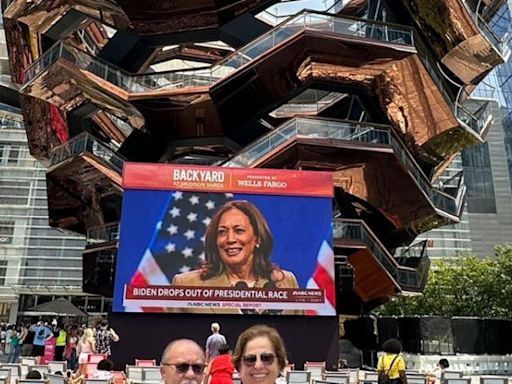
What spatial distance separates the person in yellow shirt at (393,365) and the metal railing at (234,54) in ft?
45.8

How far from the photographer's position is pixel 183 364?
258 cm

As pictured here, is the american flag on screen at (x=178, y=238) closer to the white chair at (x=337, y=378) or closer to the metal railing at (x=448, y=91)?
the white chair at (x=337, y=378)

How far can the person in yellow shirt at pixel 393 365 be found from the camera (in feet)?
22.0

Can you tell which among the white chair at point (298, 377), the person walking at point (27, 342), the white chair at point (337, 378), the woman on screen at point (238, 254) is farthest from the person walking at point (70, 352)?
the white chair at point (298, 377)

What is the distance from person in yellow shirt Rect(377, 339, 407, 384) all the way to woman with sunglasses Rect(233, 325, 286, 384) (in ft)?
14.5

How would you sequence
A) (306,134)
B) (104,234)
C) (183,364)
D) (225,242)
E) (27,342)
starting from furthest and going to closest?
(104,234)
(27,342)
(306,134)
(225,242)
(183,364)

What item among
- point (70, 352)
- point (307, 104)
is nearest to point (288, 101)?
point (307, 104)

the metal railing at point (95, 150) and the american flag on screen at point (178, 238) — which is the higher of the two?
the metal railing at point (95, 150)

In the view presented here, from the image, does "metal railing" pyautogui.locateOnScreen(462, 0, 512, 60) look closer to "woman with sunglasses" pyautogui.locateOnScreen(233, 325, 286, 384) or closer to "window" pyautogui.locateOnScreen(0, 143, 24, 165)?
"woman with sunglasses" pyautogui.locateOnScreen(233, 325, 286, 384)

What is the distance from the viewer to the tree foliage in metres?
35.8

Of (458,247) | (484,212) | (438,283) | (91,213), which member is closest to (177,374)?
(91,213)

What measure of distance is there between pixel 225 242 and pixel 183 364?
42.5 feet

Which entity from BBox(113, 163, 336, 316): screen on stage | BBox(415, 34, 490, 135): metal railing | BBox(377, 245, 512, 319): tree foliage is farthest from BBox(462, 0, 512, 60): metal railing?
BBox(377, 245, 512, 319): tree foliage

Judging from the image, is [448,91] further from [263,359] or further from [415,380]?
[263,359]
